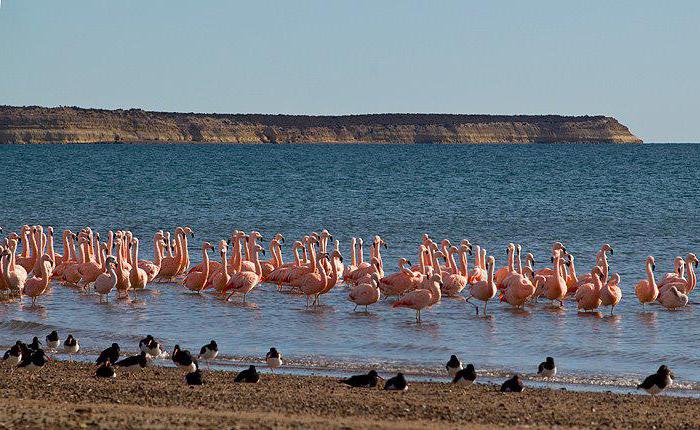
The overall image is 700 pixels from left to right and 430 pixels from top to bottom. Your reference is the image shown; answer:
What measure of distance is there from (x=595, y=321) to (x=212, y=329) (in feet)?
19.8

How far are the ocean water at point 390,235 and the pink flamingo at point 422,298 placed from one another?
0.85 feet

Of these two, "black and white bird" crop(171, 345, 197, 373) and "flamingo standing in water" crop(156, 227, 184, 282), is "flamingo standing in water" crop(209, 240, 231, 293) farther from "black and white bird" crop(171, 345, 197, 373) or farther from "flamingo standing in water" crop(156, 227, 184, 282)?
"black and white bird" crop(171, 345, 197, 373)

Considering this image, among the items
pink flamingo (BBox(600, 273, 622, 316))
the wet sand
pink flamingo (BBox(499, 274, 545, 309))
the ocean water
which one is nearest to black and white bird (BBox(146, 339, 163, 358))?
the ocean water

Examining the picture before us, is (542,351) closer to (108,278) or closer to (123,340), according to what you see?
(123,340)

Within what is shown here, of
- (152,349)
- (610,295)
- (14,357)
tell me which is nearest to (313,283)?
(610,295)

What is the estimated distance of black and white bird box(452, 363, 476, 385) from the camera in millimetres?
12969

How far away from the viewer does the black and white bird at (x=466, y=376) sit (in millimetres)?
12969

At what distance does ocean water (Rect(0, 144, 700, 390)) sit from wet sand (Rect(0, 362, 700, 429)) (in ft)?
6.31

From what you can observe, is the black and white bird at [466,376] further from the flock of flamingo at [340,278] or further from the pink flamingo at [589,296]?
the pink flamingo at [589,296]

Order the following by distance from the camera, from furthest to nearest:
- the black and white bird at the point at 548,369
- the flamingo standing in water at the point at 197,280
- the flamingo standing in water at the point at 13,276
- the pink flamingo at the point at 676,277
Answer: the flamingo standing in water at the point at 197,280, the flamingo standing in water at the point at 13,276, the pink flamingo at the point at 676,277, the black and white bird at the point at 548,369

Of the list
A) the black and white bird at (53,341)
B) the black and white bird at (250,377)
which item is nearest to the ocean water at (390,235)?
the black and white bird at (53,341)

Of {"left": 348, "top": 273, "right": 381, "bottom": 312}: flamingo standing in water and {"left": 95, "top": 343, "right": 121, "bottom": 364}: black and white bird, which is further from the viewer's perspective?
{"left": 348, "top": 273, "right": 381, "bottom": 312}: flamingo standing in water

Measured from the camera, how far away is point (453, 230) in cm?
3709

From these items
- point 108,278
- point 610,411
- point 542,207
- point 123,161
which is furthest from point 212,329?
point 123,161
